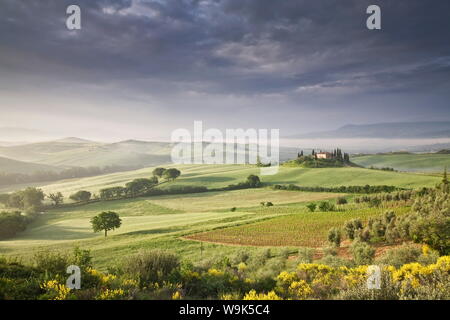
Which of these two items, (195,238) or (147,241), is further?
(195,238)

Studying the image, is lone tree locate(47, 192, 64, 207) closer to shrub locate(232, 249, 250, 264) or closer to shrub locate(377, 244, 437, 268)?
shrub locate(232, 249, 250, 264)

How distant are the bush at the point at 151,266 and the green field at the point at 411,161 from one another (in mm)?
65606

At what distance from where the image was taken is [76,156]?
127 metres

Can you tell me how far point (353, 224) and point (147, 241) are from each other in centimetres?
1579

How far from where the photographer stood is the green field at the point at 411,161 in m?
64.5

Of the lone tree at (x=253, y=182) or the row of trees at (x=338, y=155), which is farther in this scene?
the row of trees at (x=338, y=155)

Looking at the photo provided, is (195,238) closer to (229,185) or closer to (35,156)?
(229,185)

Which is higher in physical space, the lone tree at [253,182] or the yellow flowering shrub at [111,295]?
the yellow flowering shrub at [111,295]

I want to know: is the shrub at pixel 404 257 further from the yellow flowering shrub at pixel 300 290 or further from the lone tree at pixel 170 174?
the lone tree at pixel 170 174

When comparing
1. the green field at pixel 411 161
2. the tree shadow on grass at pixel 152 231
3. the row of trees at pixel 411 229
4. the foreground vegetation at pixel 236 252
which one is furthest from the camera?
the green field at pixel 411 161

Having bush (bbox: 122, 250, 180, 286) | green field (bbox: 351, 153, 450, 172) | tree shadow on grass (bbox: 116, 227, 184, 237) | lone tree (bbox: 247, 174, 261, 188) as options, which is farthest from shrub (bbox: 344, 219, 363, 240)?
green field (bbox: 351, 153, 450, 172)

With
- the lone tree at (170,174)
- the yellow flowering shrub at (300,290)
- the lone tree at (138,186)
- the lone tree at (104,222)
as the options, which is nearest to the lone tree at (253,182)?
the lone tree at (170,174)

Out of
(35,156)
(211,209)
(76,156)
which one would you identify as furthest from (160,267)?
(76,156)
